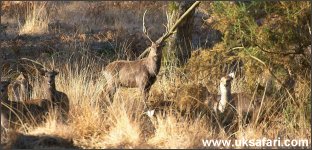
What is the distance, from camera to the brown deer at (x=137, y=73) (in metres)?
11.6

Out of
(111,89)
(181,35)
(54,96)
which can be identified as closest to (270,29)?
(111,89)

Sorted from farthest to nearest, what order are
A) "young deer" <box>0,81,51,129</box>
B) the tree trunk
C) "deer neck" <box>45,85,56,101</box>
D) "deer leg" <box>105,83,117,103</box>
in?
the tree trunk
"deer leg" <box>105,83,117,103</box>
"deer neck" <box>45,85,56,101</box>
"young deer" <box>0,81,51,129</box>

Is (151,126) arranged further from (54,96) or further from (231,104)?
(54,96)

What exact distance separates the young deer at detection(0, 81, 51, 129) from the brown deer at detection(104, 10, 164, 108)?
1608 mm

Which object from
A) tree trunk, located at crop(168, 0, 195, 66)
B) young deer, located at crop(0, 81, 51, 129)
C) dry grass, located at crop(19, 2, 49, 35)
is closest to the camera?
young deer, located at crop(0, 81, 51, 129)

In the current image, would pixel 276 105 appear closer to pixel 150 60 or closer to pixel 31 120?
pixel 150 60

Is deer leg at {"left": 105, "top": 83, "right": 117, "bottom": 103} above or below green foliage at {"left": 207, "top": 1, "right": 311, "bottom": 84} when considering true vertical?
below

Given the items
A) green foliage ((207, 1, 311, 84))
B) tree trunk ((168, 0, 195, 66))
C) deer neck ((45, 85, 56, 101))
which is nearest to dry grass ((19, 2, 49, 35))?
tree trunk ((168, 0, 195, 66))

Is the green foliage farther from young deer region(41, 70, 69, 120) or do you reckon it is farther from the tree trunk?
the tree trunk

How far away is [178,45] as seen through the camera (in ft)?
45.5

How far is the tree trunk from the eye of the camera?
44.6ft

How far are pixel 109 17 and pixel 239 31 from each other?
40.4ft

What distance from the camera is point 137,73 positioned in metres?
11.6

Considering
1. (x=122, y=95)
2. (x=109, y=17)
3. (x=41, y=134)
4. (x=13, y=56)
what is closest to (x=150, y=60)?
(x=122, y=95)
